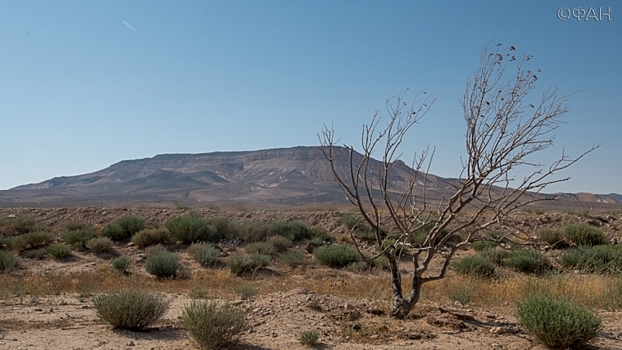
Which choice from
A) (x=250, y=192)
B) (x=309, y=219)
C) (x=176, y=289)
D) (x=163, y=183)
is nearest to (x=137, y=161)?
(x=163, y=183)

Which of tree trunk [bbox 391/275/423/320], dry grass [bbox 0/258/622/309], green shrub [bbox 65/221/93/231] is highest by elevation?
green shrub [bbox 65/221/93/231]

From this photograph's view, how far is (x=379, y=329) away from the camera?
6.78 meters

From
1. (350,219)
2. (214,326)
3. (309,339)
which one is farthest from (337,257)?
(214,326)

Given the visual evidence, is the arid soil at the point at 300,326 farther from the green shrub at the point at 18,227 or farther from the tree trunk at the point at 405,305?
the green shrub at the point at 18,227

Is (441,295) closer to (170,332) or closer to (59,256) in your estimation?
(170,332)

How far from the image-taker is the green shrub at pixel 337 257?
Result: 16156 mm

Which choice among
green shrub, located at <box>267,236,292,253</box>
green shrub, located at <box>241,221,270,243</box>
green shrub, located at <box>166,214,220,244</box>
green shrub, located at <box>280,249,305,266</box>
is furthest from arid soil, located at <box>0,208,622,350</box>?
green shrub, located at <box>241,221,270,243</box>

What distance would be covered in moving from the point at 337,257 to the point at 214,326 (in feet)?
34.2

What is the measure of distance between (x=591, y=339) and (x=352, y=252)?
34.8 feet

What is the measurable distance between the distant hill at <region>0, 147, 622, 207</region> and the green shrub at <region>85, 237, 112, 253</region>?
6024 centimetres

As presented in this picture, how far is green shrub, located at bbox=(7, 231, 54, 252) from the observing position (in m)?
17.9

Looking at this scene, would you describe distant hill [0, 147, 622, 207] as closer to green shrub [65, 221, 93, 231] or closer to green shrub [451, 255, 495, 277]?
green shrub [65, 221, 93, 231]

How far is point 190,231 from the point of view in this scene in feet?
63.3

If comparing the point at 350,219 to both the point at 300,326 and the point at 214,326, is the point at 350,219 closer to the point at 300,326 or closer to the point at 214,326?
the point at 300,326
